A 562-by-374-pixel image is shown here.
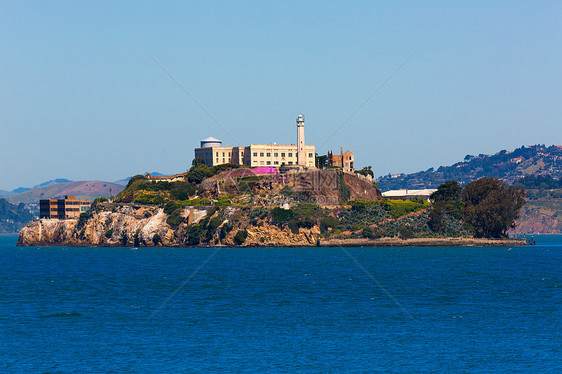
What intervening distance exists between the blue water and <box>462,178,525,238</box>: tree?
5365 centimetres

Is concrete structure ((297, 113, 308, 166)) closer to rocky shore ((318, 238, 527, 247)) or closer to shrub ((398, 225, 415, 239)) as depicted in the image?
rocky shore ((318, 238, 527, 247))

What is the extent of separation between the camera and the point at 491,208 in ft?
562

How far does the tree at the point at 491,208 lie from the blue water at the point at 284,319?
176ft

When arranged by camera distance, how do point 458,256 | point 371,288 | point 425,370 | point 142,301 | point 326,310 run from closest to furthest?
point 425,370 < point 326,310 < point 142,301 < point 371,288 < point 458,256

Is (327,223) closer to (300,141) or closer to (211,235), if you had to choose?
(211,235)

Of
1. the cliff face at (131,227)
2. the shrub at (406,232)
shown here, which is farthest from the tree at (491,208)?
the cliff face at (131,227)

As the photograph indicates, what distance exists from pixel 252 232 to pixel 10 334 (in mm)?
113610

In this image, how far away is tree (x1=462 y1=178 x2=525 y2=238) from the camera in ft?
561

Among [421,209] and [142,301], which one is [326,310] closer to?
[142,301]

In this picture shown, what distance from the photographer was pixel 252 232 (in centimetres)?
17175

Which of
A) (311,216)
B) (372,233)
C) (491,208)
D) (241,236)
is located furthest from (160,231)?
(491,208)

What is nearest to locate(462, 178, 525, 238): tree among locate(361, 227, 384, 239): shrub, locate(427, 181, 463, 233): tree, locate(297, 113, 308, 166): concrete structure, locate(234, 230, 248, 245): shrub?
locate(427, 181, 463, 233): tree

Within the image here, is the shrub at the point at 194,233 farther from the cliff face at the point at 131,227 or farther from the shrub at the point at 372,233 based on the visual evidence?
the shrub at the point at 372,233

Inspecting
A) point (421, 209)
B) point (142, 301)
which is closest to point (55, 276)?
point (142, 301)
